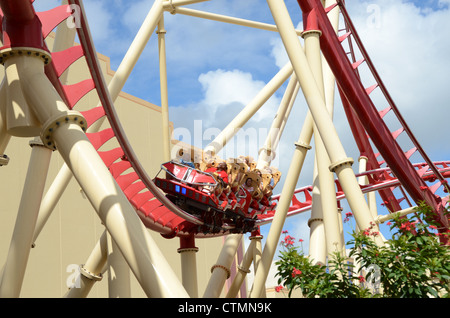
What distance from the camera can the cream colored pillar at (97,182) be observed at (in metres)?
2.96

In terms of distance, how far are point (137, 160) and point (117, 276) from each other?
1.17 metres

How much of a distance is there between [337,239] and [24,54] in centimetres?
258

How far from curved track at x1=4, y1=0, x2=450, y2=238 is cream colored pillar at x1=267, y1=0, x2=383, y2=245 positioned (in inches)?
35.9

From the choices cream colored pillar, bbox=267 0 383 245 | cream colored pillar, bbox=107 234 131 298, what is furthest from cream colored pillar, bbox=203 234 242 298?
cream colored pillar, bbox=267 0 383 245

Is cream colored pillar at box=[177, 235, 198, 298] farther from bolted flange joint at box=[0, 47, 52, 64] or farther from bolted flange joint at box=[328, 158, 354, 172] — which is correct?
bolted flange joint at box=[0, 47, 52, 64]

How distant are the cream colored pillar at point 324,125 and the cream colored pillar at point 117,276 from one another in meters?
2.40

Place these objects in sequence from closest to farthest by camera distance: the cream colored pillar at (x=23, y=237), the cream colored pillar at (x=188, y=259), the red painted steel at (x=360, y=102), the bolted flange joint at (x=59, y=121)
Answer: the bolted flange joint at (x=59, y=121) → the cream colored pillar at (x=23, y=237) → the red painted steel at (x=360, y=102) → the cream colored pillar at (x=188, y=259)

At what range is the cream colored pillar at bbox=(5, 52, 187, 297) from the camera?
2.96 meters

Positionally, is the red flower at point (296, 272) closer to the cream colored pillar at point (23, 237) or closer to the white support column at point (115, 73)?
the cream colored pillar at point (23, 237)

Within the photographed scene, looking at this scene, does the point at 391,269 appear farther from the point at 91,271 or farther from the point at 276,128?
the point at 276,128

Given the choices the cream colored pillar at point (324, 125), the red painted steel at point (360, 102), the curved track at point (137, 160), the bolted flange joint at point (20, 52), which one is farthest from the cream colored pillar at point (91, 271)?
the bolted flange joint at point (20, 52)

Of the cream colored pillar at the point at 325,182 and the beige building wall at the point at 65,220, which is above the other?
the beige building wall at the point at 65,220
